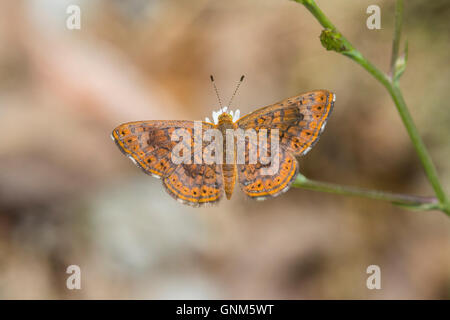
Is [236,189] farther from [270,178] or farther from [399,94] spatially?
[399,94]

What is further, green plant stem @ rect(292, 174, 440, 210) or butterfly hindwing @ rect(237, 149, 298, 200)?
green plant stem @ rect(292, 174, 440, 210)

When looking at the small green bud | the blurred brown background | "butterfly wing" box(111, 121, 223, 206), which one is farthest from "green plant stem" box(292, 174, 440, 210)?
the blurred brown background

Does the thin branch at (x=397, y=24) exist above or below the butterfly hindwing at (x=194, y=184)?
above

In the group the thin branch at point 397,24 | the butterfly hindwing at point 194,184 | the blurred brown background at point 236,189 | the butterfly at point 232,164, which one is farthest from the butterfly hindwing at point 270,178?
the blurred brown background at point 236,189

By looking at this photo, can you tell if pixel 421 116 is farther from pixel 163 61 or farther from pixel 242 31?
pixel 163 61

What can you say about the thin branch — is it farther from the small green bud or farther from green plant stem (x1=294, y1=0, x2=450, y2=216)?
the small green bud

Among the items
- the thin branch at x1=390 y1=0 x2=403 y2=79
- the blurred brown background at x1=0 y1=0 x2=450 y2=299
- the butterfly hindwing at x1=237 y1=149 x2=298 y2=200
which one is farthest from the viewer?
the blurred brown background at x1=0 y1=0 x2=450 y2=299

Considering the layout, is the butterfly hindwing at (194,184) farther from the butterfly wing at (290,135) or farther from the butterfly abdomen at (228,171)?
the butterfly wing at (290,135)

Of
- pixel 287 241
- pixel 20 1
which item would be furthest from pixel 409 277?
pixel 20 1
